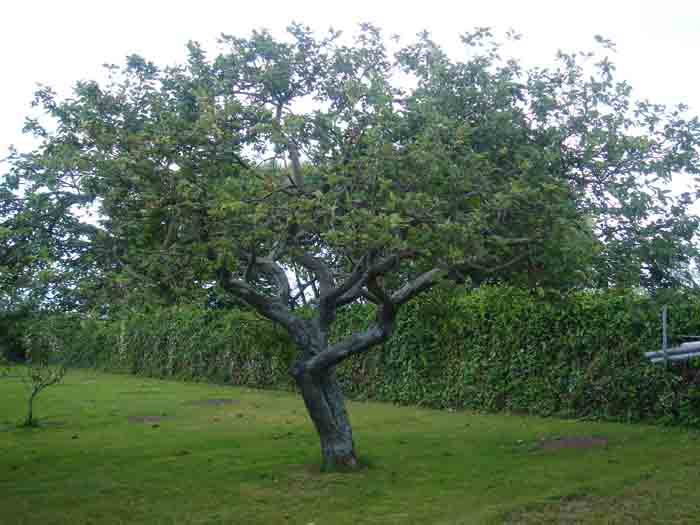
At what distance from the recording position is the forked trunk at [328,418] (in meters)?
10.8

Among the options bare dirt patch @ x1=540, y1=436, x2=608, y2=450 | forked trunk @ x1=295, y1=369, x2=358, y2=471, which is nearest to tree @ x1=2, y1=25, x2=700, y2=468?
forked trunk @ x1=295, y1=369, x2=358, y2=471

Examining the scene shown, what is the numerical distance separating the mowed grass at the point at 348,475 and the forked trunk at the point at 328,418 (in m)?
0.30

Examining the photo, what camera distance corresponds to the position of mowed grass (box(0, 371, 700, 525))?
28.7ft

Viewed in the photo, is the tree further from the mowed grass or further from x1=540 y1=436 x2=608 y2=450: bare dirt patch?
x1=540 y1=436 x2=608 y2=450: bare dirt patch

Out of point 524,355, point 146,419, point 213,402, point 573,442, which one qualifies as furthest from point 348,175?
point 213,402

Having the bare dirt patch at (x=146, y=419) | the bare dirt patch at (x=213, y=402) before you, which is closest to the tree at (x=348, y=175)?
the bare dirt patch at (x=146, y=419)

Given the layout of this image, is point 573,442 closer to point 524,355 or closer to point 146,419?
point 524,355

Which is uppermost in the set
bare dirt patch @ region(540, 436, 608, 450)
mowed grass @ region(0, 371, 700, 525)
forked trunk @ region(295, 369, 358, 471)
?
forked trunk @ region(295, 369, 358, 471)

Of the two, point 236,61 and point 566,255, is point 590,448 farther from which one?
point 236,61

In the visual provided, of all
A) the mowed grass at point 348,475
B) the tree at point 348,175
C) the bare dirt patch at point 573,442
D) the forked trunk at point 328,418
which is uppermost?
the tree at point 348,175

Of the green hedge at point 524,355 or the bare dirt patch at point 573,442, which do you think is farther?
the green hedge at point 524,355

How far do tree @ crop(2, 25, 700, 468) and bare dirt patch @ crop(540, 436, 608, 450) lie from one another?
9.62 feet

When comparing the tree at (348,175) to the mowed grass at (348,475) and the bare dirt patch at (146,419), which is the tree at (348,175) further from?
the bare dirt patch at (146,419)

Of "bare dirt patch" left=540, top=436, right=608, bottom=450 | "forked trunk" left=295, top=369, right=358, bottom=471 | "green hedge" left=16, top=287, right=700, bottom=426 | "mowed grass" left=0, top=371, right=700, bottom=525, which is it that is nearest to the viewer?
"mowed grass" left=0, top=371, right=700, bottom=525
